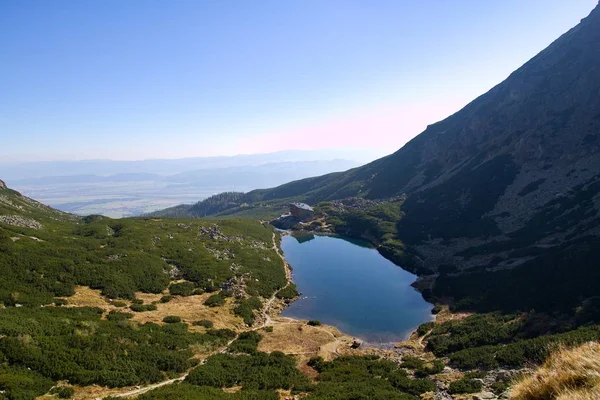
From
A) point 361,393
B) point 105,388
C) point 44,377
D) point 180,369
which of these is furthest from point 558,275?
point 44,377

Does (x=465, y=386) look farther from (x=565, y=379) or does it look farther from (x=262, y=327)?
(x=262, y=327)

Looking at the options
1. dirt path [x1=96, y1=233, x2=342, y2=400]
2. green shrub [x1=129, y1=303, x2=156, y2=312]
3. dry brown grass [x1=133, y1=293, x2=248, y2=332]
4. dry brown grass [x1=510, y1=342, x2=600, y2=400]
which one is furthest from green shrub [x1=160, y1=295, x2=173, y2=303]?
dry brown grass [x1=510, y1=342, x2=600, y2=400]

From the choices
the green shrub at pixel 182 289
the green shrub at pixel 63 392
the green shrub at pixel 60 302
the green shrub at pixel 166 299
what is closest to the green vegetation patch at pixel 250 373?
the green shrub at pixel 63 392

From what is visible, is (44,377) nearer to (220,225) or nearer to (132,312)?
(132,312)

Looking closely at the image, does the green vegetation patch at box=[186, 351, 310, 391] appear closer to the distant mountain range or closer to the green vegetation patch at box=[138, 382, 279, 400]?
the green vegetation patch at box=[138, 382, 279, 400]

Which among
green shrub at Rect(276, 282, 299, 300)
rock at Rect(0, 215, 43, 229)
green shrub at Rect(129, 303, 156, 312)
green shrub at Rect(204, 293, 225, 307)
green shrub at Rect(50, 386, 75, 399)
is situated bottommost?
green shrub at Rect(276, 282, 299, 300)

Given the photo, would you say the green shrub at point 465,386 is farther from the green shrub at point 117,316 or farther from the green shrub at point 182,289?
the green shrub at point 182,289
